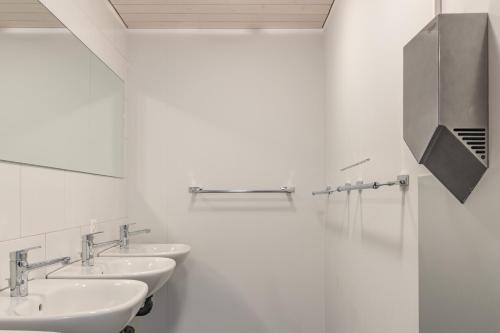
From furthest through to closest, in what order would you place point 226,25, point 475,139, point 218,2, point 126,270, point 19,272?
point 226,25 < point 218,2 < point 126,270 < point 19,272 < point 475,139

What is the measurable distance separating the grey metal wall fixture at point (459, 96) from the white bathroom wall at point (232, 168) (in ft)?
6.63

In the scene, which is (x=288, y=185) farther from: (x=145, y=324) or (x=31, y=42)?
(x=31, y=42)

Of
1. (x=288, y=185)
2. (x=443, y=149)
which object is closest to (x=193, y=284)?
(x=288, y=185)

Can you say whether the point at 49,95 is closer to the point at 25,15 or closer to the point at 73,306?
the point at 25,15

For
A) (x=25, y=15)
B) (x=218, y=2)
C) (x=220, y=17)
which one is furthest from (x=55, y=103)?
(x=220, y=17)

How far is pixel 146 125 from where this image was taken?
2955 millimetres

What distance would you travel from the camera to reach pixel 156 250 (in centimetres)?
271

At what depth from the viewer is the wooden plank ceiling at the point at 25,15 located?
1.52 metres

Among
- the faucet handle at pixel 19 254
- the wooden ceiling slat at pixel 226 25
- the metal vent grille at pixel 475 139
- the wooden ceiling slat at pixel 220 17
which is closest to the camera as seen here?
the metal vent grille at pixel 475 139

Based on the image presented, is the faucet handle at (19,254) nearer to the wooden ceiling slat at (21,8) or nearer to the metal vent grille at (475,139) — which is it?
the wooden ceiling slat at (21,8)

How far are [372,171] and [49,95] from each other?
149 centimetres

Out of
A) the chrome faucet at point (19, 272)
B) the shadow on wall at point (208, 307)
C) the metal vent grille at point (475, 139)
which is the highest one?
the metal vent grille at point (475, 139)

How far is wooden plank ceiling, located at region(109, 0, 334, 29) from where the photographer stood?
8.39 feet

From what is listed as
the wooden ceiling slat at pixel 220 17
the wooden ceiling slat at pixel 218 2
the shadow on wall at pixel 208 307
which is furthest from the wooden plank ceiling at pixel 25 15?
the shadow on wall at pixel 208 307
